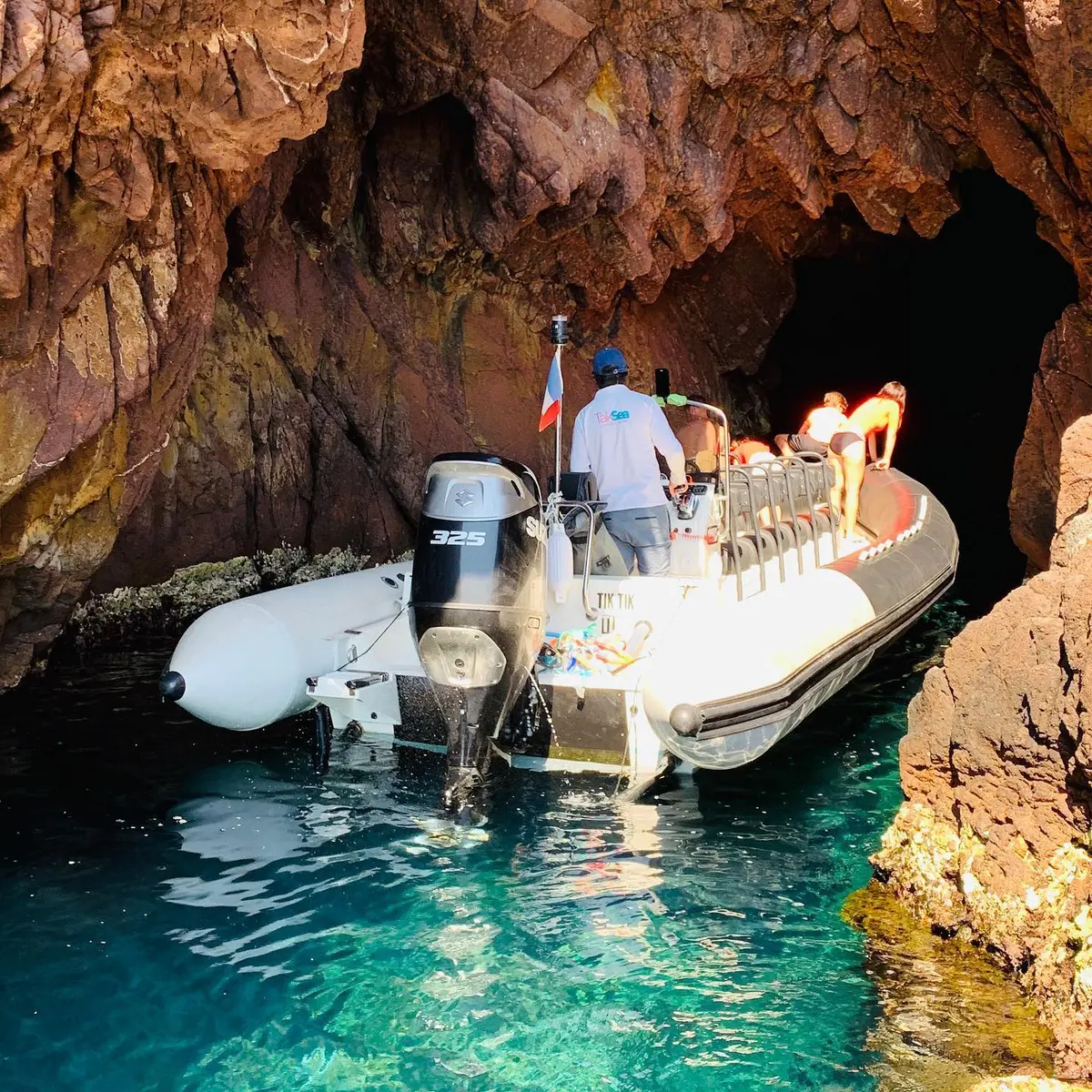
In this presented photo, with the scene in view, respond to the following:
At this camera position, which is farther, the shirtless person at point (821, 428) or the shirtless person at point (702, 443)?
the shirtless person at point (821, 428)

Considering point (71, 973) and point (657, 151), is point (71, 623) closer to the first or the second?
A: point (71, 973)

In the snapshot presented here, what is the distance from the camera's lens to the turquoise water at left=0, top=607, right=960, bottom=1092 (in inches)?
146

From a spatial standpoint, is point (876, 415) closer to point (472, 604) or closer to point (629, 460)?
point (629, 460)

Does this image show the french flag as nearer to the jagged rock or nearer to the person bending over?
the jagged rock

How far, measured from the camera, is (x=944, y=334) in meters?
21.5

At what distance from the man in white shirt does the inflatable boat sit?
0.18 metres

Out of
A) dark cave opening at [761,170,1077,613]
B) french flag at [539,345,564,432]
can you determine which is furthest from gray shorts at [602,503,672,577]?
dark cave opening at [761,170,1077,613]

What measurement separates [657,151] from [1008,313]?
11.9 meters

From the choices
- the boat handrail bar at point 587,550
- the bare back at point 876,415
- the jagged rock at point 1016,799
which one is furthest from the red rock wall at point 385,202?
the jagged rock at point 1016,799

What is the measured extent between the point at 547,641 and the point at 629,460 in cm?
114

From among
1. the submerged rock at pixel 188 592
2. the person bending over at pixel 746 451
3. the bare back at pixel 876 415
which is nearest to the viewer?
the submerged rock at pixel 188 592

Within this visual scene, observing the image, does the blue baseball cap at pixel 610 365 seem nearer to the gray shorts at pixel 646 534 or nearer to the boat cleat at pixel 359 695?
the gray shorts at pixel 646 534

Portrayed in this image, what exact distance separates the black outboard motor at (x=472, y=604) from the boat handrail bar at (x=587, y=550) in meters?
0.70

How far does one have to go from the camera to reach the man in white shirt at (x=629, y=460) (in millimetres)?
6477
